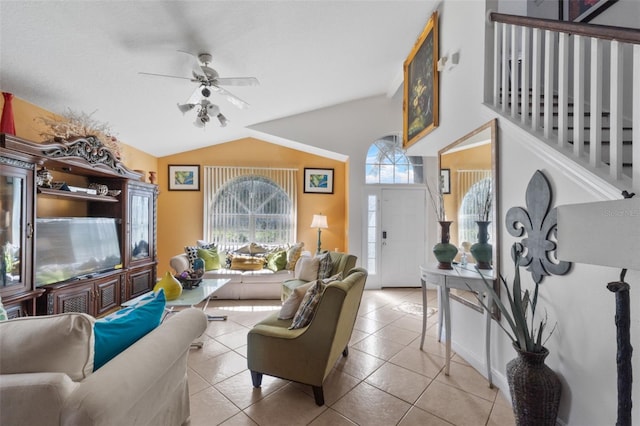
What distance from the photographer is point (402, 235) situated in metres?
4.95

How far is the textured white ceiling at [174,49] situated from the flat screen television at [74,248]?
51.4 inches

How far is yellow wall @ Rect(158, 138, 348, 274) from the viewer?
518 cm

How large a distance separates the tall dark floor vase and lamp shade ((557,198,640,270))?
2.45 ft

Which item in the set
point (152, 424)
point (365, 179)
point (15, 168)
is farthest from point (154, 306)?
point (365, 179)

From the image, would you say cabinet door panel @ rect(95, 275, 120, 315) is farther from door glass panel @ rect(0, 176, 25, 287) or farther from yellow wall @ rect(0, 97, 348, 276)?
yellow wall @ rect(0, 97, 348, 276)

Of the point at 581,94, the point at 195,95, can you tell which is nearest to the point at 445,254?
the point at 581,94

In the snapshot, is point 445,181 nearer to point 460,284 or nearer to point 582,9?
point 460,284

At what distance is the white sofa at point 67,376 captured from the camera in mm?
785

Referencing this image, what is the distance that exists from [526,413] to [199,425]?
6.22 ft

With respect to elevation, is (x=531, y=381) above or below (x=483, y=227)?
below

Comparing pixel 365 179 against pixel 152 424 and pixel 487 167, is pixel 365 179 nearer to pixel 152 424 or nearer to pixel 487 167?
pixel 487 167

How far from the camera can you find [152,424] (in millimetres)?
1228

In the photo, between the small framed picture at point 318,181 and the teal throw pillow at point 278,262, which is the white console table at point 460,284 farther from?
the small framed picture at point 318,181

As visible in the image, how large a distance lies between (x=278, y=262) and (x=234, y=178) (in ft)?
6.77
